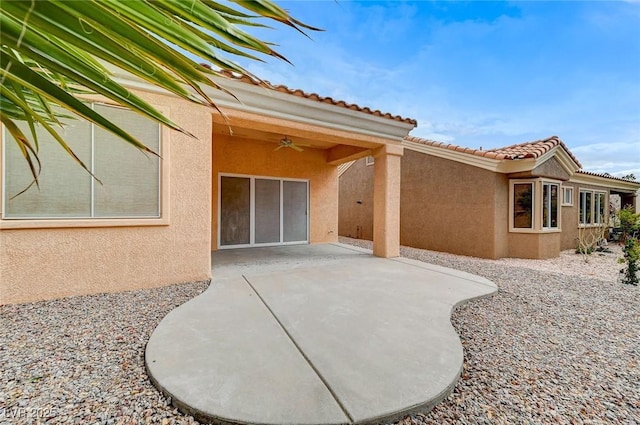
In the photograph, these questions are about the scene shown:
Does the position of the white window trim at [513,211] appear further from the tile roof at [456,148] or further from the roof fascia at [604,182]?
the roof fascia at [604,182]

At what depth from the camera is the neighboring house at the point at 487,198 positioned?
32.0ft

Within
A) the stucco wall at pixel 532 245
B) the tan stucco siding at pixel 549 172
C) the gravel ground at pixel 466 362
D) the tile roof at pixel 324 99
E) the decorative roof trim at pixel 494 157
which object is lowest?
the gravel ground at pixel 466 362

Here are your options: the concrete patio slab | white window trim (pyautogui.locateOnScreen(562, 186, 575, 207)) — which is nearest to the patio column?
the concrete patio slab

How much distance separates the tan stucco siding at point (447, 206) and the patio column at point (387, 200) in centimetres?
392

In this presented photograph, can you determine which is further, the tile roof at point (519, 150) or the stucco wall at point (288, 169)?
the stucco wall at point (288, 169)

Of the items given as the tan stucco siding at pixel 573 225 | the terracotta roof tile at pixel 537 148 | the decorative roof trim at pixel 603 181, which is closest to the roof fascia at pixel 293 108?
the terracotta roof tile at pixel 537 148

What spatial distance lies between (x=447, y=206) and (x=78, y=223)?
11.5 meters

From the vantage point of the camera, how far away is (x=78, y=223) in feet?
14.9

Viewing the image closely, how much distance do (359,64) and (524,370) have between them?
40.7 ft

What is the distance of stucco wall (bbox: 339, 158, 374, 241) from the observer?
48.2 feet

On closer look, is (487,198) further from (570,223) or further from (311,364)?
(311,364)

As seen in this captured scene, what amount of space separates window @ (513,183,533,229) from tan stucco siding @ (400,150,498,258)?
1.17 metres

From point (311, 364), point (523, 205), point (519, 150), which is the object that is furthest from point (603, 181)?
point (311, 364)

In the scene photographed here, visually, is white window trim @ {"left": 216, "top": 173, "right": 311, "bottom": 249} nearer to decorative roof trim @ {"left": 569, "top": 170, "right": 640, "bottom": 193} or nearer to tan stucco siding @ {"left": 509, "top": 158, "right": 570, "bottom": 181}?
tan stucco siding @ {"left": 509, "top": 158, "right": 570, "bottom": 181}
